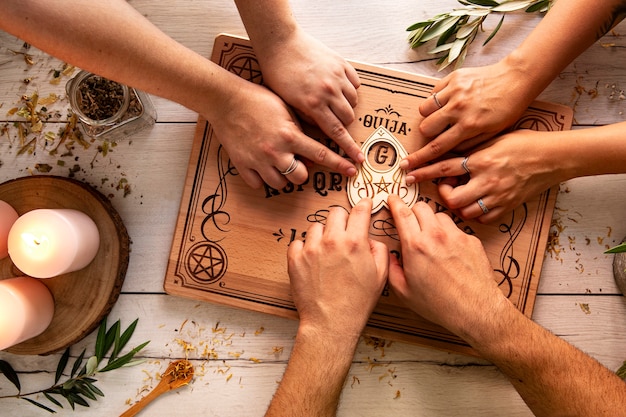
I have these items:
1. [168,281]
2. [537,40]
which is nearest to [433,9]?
[537,40]

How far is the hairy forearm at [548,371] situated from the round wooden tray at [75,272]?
0.64 metres

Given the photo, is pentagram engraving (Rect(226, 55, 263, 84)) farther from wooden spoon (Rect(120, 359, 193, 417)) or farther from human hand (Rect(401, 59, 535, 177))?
wooden spoon (Rect(120, 359, 193, 417))

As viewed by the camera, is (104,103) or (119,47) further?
(104,103)

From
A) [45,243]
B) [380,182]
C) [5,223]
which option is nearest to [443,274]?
[380,182]

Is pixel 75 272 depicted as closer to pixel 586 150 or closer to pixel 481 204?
pixel 481 204

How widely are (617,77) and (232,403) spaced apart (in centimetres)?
97

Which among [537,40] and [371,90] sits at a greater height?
→ [537,40]

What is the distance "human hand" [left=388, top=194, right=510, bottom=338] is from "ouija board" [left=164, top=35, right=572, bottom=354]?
4 centimetres

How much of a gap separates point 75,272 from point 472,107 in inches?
30.0

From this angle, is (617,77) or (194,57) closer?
(194,57)

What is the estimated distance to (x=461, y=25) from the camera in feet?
2.92

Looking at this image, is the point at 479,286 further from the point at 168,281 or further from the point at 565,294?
the point at 168,281

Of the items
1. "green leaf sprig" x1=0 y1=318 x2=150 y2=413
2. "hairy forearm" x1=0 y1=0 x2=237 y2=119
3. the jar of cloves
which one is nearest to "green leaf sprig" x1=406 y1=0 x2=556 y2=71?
"hairy forearm" x1=0 y1=0 x2=237 y2=119

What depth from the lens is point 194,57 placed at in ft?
2.48
